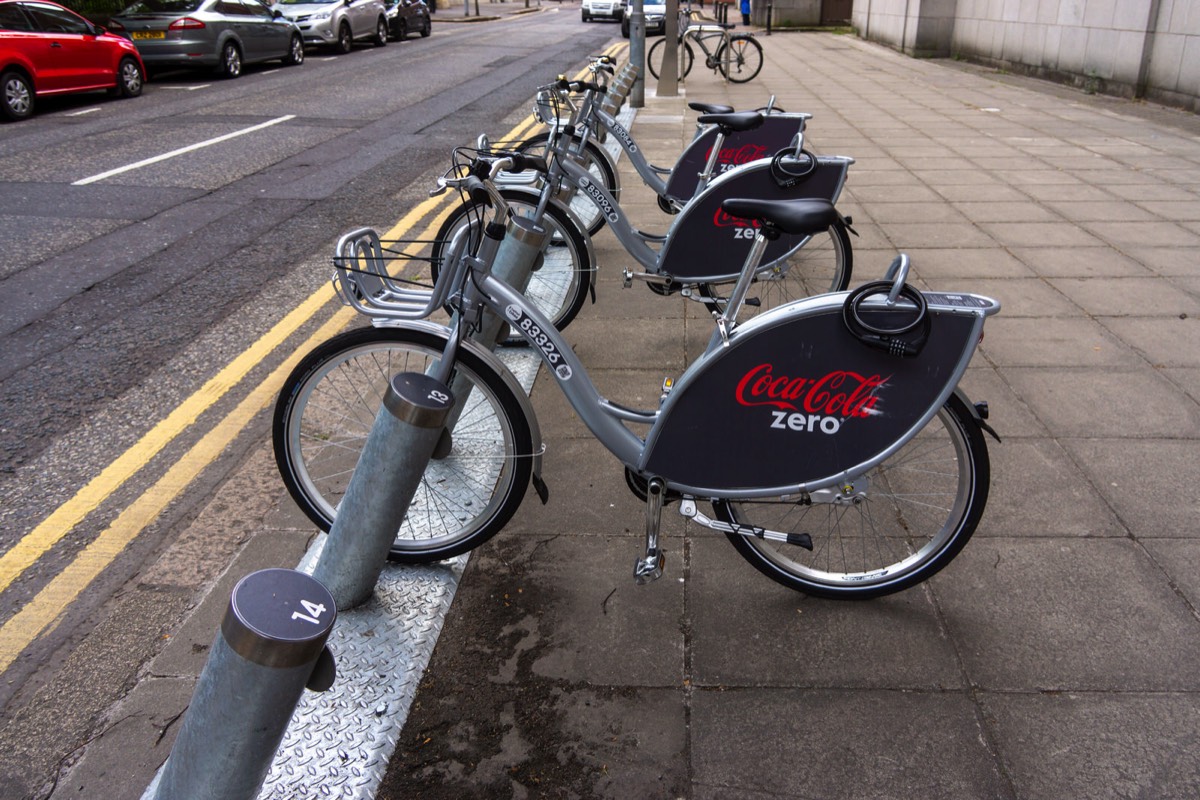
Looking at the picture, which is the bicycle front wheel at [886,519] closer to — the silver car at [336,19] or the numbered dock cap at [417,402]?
the numbered dock cap at [417,402]

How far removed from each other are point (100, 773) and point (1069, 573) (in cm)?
288

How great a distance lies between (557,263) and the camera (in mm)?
4977

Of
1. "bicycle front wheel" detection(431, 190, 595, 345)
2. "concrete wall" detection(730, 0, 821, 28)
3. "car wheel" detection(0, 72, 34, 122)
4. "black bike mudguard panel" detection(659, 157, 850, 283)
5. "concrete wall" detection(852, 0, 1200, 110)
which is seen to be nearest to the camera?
"bicycle front wheel" detection(431, 190, 595, 345)

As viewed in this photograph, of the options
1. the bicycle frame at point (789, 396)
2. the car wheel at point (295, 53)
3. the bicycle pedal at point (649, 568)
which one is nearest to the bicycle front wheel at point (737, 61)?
the car wheel at point (295, 53)

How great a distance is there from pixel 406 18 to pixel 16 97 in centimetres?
1497

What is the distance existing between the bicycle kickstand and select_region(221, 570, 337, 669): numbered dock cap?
1.23 meters

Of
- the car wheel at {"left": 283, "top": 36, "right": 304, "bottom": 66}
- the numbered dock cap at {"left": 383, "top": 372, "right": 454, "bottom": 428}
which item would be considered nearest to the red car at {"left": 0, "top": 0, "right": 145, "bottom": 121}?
the car wheel at {"left": 283, "top": 36, "right": 304, "bottom": 66}

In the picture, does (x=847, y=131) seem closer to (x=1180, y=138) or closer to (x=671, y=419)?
(x=1180, y=138)

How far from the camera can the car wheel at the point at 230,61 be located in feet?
57.1

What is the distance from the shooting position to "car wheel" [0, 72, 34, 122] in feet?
41.2

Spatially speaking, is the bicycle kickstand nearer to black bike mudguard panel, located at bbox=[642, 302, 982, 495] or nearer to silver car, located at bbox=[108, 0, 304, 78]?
black bike mudguard panel, located at bbox=[642, 302, 982, 495]

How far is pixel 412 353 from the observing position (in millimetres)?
3096

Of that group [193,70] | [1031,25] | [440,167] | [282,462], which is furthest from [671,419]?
[193,70]

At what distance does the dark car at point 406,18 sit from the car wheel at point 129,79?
11249 mm
